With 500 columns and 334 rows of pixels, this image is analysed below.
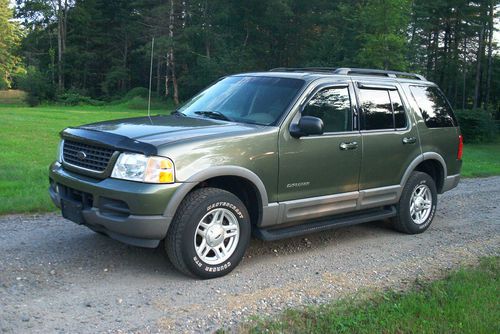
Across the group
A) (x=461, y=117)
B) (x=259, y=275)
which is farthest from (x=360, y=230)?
(x=461, y=117)

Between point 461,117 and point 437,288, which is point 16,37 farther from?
point 437,288

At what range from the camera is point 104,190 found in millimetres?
4746

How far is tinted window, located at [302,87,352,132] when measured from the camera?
5.91 meters

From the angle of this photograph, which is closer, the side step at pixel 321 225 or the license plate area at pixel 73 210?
the license plate area at pixel 73 210

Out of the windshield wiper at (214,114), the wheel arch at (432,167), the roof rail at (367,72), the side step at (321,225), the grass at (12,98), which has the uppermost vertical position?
the roof rail at (367,72)

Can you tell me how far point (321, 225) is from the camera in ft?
19.3

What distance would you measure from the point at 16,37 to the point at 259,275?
7128cm

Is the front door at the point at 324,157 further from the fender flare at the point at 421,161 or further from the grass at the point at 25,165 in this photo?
the grass at the point at 25,165

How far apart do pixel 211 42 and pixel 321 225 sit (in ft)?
164

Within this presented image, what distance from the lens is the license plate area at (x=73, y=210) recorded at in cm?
500

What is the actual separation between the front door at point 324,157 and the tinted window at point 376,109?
0.21 meters

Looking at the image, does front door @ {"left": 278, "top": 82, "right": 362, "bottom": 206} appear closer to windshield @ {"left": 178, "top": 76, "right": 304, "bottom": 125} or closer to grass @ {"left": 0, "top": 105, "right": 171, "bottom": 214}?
windshield @ {"left": 178, "top": 76, "right": 304, "bottom": 125}

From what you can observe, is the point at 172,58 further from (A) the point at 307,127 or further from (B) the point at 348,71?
(A) the point at 307,127

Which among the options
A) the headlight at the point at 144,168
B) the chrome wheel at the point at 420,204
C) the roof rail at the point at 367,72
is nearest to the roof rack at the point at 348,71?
the roof rail at the point at 367,72
